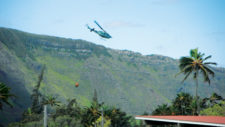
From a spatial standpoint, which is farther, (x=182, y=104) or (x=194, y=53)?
(x=182, y=104)

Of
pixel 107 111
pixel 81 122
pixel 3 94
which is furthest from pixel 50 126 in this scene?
pixel 3 94

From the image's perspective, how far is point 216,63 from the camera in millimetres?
67750

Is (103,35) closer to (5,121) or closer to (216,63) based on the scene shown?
(216,63)

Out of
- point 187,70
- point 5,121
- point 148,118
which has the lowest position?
point 5,121

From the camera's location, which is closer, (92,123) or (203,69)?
(203,69)

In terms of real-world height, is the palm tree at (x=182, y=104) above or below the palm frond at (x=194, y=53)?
below

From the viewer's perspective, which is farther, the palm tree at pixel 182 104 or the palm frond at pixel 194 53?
the palm tree at pixel 182 104

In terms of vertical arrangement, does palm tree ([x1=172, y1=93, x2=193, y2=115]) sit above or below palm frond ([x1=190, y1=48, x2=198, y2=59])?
below

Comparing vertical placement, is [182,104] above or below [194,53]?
below

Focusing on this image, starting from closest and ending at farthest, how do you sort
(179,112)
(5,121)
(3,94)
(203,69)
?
(3,94) → (203,69) → (179,112) → (5,121)

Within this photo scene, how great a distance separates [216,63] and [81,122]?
61.9 m

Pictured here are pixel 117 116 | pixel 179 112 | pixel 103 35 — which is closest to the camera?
pixel 103 35

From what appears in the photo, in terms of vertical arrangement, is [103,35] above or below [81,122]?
above

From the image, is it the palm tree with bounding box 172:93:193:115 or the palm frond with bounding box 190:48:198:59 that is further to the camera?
the palm tree with bounding box 172:93:193:115
